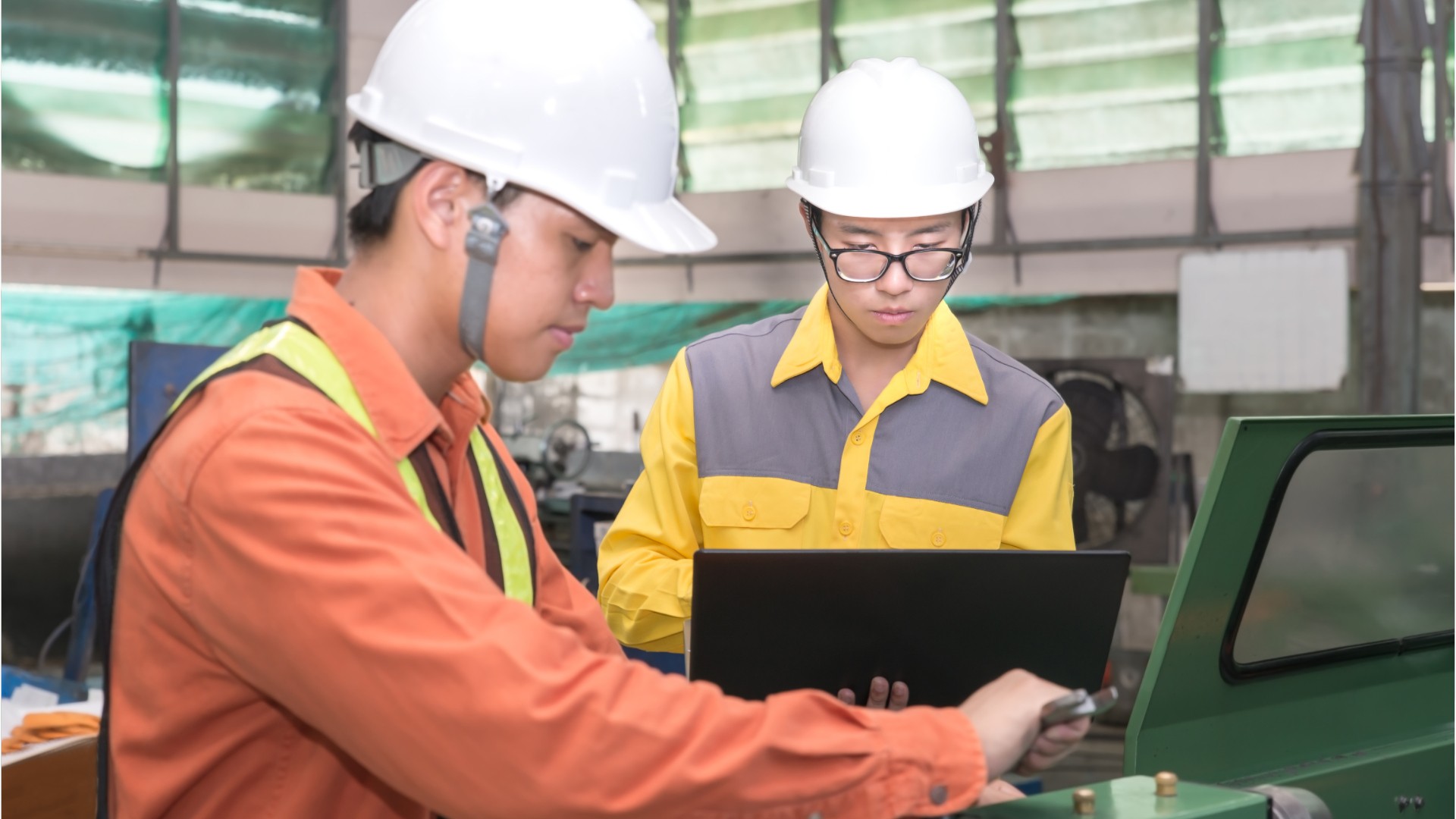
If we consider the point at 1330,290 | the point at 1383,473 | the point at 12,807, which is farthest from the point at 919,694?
the point at 1330,290

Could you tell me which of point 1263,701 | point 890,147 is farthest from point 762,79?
point 1263,701

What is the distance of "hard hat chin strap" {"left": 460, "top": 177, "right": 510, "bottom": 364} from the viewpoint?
41.3 inches

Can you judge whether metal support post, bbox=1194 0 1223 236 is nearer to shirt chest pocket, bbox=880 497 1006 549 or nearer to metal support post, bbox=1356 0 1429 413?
metal support post, bbox=1356 0 1429 413

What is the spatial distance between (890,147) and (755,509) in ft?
1.80

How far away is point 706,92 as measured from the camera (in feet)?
24.9

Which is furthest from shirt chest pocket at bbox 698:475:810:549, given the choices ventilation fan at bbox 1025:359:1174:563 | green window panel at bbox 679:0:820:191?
green window panel at bbox 679:0:820:191

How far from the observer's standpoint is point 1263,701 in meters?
1.57

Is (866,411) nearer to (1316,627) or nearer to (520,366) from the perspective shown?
(1316,627)

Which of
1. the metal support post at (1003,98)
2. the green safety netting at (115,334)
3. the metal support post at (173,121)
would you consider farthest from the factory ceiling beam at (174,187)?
the metal support post at (1003,98)

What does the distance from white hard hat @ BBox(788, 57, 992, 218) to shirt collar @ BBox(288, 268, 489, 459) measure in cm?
89

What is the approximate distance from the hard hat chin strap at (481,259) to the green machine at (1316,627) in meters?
0.75

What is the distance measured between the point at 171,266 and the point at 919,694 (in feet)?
22.5

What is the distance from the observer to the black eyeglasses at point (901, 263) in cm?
177

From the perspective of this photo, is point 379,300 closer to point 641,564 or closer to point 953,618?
point 953,618
